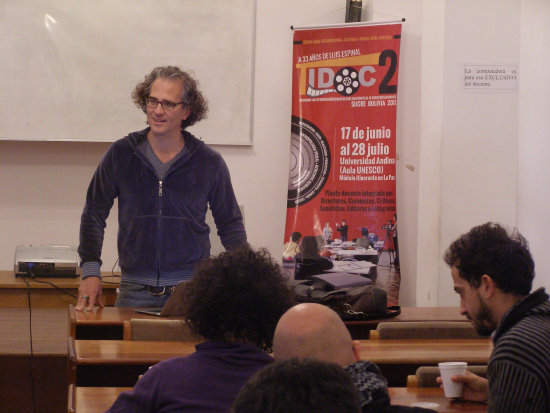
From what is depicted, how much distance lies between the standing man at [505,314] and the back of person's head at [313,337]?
0.43 metres


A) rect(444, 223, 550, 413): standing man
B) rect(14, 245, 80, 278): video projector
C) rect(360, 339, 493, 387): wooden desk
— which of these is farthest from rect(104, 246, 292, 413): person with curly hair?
rect(14, 245, 80, 278): video projector

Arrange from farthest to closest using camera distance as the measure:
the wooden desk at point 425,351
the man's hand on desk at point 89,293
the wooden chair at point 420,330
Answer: the man's hand on desk at point 89,293 → the wooden chair at point 420,330 → the wooden desk at point 425,351

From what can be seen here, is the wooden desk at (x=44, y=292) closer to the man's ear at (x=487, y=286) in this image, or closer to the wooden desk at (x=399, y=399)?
the wooden desk at (x=399, y=399)

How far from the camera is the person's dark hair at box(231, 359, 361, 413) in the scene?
2.83ft

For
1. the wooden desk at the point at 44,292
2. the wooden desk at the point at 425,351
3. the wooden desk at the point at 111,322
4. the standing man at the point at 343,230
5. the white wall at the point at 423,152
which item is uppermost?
the white wall at the point at 423,152

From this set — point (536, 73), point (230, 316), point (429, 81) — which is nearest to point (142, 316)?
point (230, 316)

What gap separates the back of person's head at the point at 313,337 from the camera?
5.03 ft

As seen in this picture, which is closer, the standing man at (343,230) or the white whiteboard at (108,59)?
the standing man at (343,230)

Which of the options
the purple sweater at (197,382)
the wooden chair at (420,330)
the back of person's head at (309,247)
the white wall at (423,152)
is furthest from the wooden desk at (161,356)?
the white wall at (423,152)

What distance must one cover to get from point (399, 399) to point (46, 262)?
3.18 metres

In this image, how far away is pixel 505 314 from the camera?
1917 mm

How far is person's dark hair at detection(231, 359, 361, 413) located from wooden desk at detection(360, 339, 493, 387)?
5.11 feet

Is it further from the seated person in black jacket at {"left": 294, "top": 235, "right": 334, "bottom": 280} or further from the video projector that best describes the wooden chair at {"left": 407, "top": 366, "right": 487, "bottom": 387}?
the video projector

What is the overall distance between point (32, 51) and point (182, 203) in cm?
255
